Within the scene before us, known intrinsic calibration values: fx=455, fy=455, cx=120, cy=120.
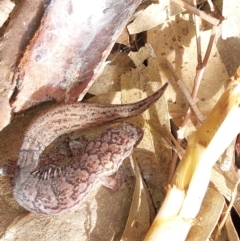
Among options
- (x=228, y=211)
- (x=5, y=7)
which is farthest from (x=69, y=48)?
(x=228, y=211)

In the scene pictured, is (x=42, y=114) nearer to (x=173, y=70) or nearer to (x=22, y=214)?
(x=22, y=214)

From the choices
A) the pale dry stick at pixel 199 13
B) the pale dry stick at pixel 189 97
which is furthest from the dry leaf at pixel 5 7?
the pale dry stick at pixel 189 97

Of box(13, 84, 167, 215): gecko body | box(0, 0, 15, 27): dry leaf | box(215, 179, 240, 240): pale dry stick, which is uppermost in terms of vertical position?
box(0, 0, 15, 27): dry leaf

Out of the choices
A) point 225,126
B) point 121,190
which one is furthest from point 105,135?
point 225,126

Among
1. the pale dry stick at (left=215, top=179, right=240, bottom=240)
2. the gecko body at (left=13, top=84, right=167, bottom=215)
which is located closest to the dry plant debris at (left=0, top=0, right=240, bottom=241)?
the pale dry stick at (left=215, top=179, right=240, bottom=240)

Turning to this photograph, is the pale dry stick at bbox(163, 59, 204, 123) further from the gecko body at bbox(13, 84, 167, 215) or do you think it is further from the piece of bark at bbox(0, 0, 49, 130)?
the piece of bark at bbox(0, 0, 49, 130)

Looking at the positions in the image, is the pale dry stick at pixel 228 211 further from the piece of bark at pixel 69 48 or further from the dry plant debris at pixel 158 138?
the piece of bark at pixel 69 48
